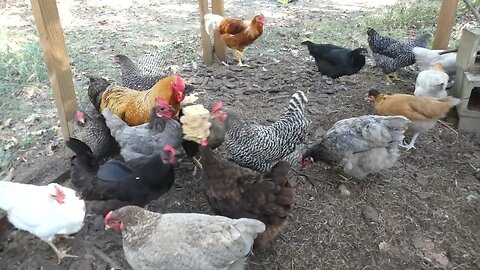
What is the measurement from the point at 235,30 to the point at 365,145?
Answer: 2.51 meters

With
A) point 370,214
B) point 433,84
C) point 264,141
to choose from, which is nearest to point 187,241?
point 264,141

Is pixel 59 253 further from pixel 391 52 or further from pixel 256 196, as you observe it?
pixel 391 52

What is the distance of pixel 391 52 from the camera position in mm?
4930

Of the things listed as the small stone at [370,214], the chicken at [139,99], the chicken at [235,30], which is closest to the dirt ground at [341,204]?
the small stone at [370,214]

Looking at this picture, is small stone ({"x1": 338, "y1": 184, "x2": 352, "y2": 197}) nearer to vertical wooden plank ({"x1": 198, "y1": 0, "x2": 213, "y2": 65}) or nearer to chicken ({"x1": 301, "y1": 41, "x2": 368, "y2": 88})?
chicken ({"x1": 301, "y1": 41, "x2": 368, "y2": 88})

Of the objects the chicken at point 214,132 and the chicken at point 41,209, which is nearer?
the chicken at point 41,209

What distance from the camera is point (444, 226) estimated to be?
292 centimetres

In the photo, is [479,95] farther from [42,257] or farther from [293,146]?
[42,257]

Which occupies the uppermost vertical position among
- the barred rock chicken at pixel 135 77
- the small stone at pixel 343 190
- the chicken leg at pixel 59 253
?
the barred rock chicken at pixel 135 77

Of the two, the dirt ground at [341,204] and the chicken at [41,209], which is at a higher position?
the chicken at [41,209]

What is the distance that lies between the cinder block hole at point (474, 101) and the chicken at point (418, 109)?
1.89 ft

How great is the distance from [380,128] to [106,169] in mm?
2116

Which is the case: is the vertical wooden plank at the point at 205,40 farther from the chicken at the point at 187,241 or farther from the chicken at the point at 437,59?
the chicken at the point at 187,241

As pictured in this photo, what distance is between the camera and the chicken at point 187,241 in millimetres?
2160
